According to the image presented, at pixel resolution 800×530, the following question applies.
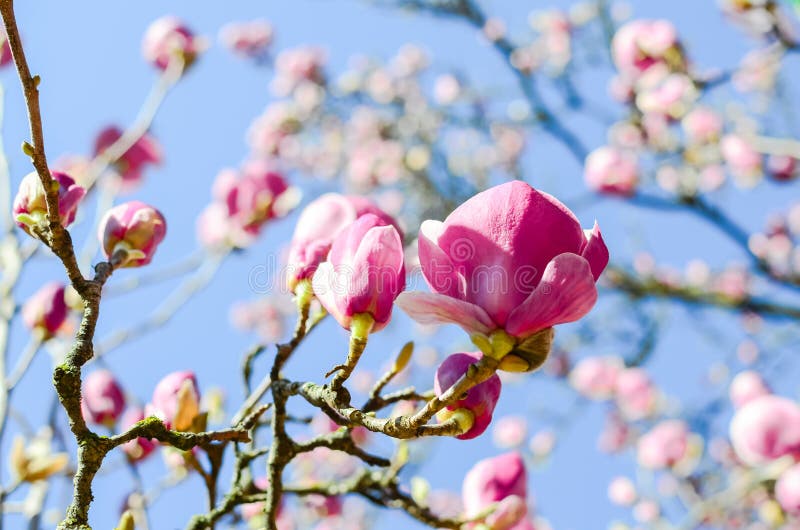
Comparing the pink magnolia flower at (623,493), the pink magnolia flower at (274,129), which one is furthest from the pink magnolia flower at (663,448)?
the pink magnolia flower at (274,129)

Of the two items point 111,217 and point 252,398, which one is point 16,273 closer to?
point 111,217

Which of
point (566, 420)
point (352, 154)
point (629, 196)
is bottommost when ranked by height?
point (566, 420)

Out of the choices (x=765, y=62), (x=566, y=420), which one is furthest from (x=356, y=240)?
(x=566, y=420)

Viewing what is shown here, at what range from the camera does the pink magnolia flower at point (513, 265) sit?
0.50 metres

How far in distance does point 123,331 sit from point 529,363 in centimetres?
94

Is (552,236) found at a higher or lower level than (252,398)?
lower

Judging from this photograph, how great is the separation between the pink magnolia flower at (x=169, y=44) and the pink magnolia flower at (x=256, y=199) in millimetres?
414

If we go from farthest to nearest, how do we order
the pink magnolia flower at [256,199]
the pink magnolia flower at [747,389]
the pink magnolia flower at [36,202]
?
the pink magnolia flower at [747,389]
the pink magnolia flower at [256,199]
the pink magnolia flower at [36,202]

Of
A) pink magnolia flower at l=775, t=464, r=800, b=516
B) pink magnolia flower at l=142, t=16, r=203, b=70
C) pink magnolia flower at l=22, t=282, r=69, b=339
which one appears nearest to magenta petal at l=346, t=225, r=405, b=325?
pink magnolia flower at l=22, t=282, r=69, b=339

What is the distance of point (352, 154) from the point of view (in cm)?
575

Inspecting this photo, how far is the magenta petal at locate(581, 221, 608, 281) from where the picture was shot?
20.9 inches

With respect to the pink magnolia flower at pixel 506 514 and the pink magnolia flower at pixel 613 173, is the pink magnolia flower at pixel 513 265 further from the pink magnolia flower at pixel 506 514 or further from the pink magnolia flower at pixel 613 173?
the pink magnolia flower at pixel 613 173

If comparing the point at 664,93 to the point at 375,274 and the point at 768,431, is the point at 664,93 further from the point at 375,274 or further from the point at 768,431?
the point at 375,274

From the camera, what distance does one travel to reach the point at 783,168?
10.4 feet
